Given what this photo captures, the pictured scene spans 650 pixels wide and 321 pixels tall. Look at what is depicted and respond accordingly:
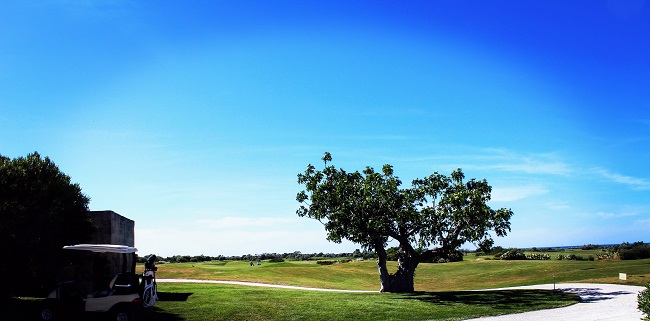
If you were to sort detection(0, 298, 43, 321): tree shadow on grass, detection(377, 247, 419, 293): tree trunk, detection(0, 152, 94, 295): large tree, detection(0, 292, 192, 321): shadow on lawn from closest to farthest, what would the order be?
Result: 1. detection(0, 292, 192, 321): shadow on lawn
2. detection(0, 298, 43, 321): tree shadow on grass
3. detection(0, 152, 94, 295): large tree
4. detection(377, 247, 419, 293): tree trunk

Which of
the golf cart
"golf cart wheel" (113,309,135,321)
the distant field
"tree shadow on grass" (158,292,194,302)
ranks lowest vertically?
the distant field

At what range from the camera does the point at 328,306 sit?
23.2 m

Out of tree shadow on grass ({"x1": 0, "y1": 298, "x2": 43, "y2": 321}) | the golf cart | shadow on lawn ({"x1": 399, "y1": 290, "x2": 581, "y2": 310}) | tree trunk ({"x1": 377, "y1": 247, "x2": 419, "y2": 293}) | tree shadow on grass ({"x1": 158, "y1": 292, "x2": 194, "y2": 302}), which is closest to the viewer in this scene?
the golf cart

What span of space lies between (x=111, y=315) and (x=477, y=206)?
22895 millimetres

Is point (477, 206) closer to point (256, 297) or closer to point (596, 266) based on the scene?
point (256, 297)

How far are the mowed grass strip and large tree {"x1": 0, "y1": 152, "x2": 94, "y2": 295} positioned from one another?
19.0ft

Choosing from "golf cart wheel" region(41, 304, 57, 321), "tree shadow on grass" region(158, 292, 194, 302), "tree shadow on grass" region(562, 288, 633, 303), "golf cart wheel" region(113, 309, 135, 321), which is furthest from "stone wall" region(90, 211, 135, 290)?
"tree shadow on grass" region(562, 288, 633, 303)

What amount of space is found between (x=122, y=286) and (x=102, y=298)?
0.72m

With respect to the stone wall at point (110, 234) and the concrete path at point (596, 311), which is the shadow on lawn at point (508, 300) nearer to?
the concrete path at point (596, 311)

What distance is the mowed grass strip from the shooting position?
64.9ft

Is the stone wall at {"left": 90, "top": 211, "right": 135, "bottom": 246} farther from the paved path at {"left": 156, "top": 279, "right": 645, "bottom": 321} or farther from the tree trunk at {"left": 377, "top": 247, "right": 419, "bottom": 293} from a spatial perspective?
the paved path at {"left": 156, "top": 279, "right": 645, "bottom": 321}

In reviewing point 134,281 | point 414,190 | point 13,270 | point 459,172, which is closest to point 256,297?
point 134,281

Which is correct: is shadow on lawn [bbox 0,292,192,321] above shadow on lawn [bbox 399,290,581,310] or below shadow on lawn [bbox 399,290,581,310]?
above

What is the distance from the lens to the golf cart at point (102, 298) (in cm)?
1639
